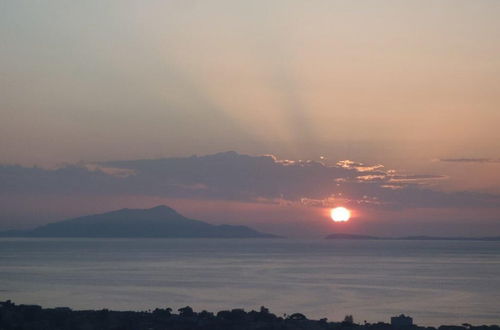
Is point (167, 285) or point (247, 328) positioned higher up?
point (167, 285)

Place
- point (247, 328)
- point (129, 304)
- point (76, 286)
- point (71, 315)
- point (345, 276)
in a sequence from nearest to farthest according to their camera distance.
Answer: point (247, 328), point (71, 315), point (129, 304), point (76, 286), point (345, 276)

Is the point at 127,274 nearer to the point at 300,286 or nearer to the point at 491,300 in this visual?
the point at 300,286

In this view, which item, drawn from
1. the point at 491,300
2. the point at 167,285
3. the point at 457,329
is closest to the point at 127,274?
the point at 167,285

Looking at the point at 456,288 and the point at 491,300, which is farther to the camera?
the point at 456,288

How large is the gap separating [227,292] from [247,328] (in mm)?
25213

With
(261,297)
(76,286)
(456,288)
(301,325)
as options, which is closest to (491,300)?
(456,288)

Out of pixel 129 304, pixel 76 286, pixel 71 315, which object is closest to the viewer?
pixel 71 315

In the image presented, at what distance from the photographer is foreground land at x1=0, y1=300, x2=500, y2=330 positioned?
979 inches

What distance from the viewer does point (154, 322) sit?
26.5 m

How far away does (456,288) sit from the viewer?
5609 centimetres

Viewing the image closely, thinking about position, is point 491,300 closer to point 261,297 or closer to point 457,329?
point 261,297

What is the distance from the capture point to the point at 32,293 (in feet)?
156

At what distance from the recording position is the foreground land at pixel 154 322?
2488 cm

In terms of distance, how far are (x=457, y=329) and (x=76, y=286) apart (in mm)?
35158
